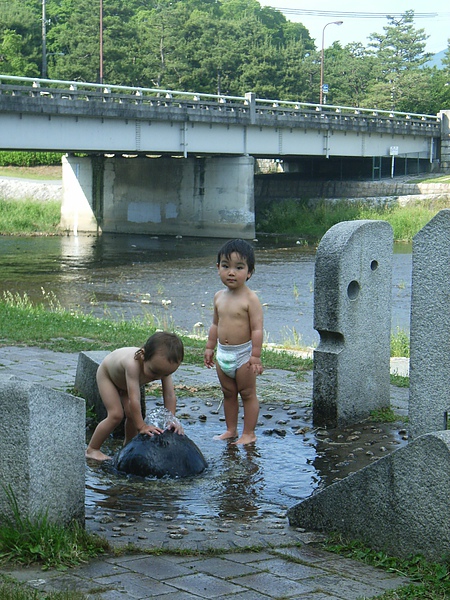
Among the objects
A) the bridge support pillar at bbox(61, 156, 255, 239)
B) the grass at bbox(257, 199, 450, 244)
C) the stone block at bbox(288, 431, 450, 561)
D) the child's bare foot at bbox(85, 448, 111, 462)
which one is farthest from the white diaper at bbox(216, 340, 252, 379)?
the bridge support pillar at bbox(61, 156, 255, 239)

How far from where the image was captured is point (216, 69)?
244 feet

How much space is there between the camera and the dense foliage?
69.3 meters

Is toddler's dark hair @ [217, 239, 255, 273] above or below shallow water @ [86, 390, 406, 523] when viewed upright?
above

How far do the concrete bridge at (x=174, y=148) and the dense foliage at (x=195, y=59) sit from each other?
65.9ft

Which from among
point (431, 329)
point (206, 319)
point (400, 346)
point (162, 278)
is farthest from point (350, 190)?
point (431, 329)

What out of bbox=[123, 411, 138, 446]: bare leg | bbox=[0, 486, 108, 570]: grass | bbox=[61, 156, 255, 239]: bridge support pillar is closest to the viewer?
bbox=[0, 486, 108, 570]: grass

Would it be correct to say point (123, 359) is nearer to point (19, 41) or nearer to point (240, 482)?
point (240, 482)

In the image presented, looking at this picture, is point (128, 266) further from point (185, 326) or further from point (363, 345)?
point (363, 345)

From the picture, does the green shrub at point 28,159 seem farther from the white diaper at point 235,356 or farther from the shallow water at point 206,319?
the white diaper at point 235,356

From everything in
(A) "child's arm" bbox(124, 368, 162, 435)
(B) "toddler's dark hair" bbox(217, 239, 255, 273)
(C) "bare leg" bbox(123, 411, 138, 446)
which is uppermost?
(B) "toddler's dark hair" bbox(217, 239, 255, 273)

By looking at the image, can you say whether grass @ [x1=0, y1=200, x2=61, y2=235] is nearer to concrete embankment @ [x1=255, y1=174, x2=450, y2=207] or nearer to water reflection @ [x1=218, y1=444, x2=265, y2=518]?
concrete embankment @ [x1=255, y1=174, x2=450, y2=207]

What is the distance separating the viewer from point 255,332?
300 inches

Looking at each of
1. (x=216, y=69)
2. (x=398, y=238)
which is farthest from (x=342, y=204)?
(x=216, y=69)

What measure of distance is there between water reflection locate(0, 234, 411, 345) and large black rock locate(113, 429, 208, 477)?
27.7 ft
